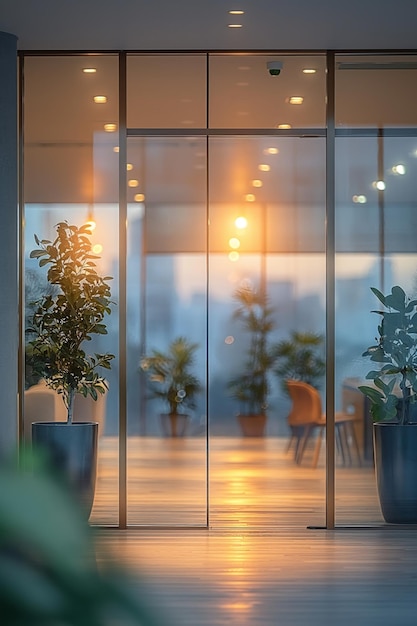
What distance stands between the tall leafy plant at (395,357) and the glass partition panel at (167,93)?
1715 mm

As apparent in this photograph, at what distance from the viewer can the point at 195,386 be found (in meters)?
6.81

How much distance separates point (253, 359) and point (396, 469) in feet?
3.93

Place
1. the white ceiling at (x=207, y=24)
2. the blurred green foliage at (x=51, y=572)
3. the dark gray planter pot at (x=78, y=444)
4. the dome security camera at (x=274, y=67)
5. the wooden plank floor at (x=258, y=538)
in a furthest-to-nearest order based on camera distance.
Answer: the dome security camera at (x=274, y=67)
the dark gray planter pot at (x=78, y=444)
the white ceiling at (x=207, y=24)
the wooden plank floor at (x=258, y=538)
the blurred green foliage at (x=51, y=572)

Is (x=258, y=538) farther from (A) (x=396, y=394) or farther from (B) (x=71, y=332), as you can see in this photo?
(B) (x=71, y=332)

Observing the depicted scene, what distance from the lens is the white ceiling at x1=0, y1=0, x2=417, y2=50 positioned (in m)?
5.89

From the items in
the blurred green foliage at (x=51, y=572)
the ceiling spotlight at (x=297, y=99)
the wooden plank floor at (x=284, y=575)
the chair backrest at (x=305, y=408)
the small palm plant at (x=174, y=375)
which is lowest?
the wooden plank floor at (x=284, y=575)

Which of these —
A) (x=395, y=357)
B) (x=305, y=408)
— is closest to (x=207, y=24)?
(x=395, y=357)

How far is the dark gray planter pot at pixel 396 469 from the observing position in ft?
22.1

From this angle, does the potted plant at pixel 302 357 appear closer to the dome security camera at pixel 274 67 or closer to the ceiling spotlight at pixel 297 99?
the ceiling spotlight at pixel 297 99

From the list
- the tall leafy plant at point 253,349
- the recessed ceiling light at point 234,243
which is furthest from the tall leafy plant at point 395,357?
the recessed ceiling light at point 234,243

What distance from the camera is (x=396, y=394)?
267 inches

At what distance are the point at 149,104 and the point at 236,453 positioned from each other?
94.6 inches

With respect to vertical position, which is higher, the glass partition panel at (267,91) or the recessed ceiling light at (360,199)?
the glass partition panel at (267,91)

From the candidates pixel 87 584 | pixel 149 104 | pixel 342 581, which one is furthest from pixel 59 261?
pixel 87 584
